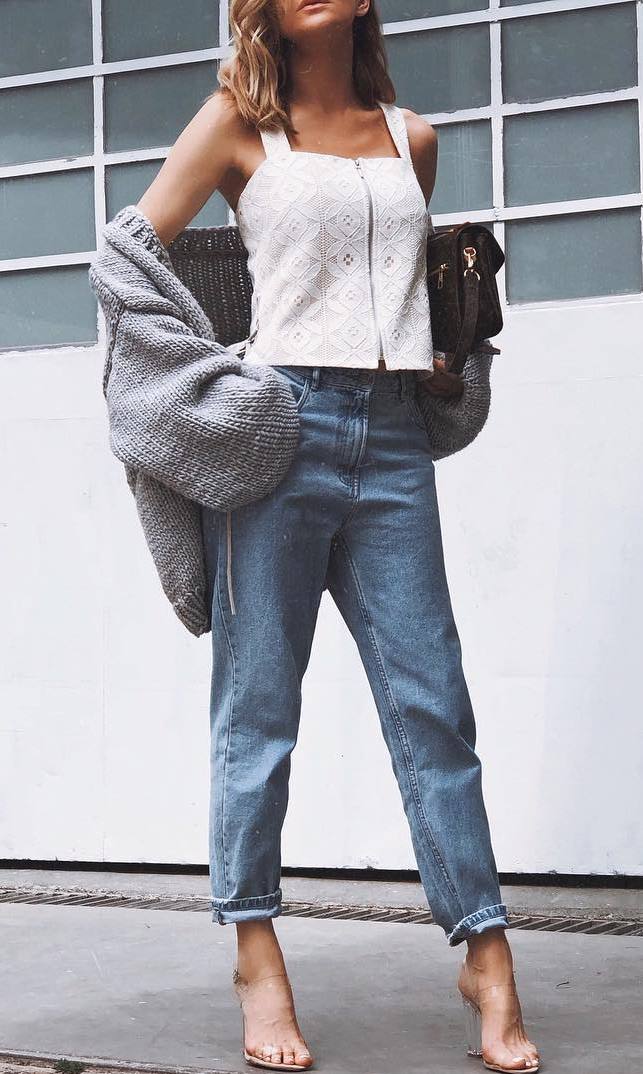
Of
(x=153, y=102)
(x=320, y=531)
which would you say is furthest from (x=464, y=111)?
(x=320, y=531)

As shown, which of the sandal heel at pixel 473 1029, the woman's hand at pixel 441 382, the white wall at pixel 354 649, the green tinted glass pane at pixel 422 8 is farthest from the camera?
the green tinted glass pane at pixel 422 8

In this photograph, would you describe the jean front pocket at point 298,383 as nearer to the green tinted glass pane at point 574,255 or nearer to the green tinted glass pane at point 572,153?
the green tinted glass pane at point 574,255

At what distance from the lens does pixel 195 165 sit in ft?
7.90

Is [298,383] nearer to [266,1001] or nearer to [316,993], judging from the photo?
[266,1001]

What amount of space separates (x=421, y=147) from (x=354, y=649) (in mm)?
1672

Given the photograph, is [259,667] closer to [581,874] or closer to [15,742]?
[581,874]

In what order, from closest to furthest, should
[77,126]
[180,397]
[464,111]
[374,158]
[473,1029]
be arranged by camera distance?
[180,397], [473,1029], [374,158], [464,111], [77,126]

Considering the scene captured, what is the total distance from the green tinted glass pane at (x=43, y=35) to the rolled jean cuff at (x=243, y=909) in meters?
2.85

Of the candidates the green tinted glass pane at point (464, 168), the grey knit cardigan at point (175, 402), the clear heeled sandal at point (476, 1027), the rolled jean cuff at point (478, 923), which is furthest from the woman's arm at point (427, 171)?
the green tinted glass pane at point (464, 168)

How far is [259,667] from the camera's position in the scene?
93.4 inches

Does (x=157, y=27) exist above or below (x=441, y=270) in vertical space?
above

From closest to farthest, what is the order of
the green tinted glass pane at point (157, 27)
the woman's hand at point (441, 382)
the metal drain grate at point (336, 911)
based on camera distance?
the woman's hand at point (441, 382), the metal drain grate at point (336, 911), the green tinted glass pane at point (157, 27)

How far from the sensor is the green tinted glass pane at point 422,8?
12.4 ft

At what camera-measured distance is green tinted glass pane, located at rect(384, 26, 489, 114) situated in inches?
150
